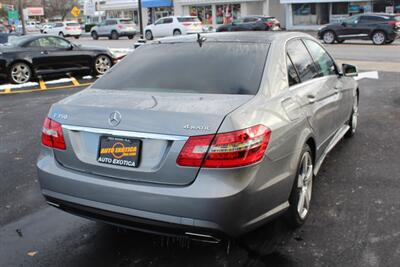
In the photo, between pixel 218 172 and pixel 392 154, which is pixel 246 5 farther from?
pixel 218 172

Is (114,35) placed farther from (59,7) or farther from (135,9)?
(59,7)

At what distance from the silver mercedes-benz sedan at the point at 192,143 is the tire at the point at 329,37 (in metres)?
22.8

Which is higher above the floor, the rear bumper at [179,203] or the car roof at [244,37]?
the car roof at [244,37]

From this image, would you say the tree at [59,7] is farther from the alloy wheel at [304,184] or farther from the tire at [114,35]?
the alloy wheel at [304,184]

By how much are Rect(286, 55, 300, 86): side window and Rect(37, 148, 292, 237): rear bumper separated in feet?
3.31

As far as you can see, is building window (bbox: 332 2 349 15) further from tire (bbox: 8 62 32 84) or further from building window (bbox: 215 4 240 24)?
tire (bbox: 8 62 32 84)

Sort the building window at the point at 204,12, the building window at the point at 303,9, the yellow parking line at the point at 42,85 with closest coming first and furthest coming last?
the yellow parking line at the point at 42,85 → the building window at the point at 303,9 → the building window at the point at 204,12

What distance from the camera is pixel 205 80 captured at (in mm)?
3791

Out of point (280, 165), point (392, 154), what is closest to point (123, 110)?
point (280, 165)

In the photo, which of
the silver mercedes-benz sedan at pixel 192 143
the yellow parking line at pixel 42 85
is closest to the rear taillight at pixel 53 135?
the silver mercedes-benz sedan at pixel 192 143

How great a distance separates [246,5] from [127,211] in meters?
45.3

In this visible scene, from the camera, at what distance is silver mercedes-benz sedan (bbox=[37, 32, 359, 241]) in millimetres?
3053

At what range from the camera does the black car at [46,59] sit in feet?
44.9

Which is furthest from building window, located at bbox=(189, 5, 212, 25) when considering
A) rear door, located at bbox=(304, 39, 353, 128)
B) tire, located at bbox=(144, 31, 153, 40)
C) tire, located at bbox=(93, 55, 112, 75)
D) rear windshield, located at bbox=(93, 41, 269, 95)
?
rear windshield, located at bbox=(93, 41, 269, 95)
